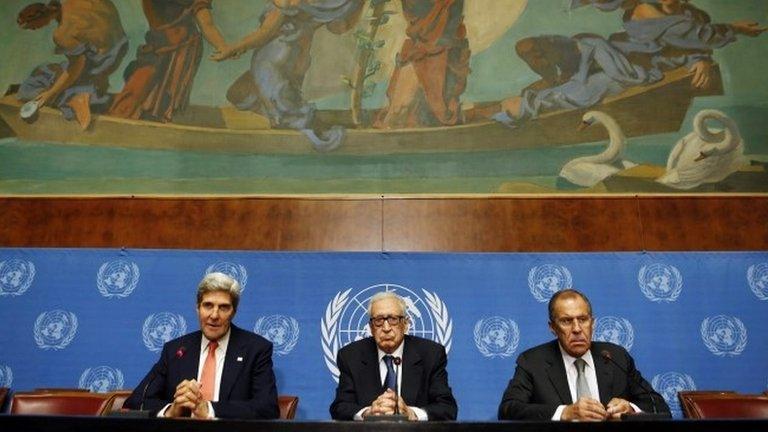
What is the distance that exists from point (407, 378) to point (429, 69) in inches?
126

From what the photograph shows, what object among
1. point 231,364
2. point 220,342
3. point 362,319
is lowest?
point 231,364

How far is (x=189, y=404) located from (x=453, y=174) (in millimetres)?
3135

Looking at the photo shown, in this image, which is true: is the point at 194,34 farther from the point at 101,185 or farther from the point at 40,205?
the point at 40,205

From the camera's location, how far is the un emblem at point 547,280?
14.4 feet

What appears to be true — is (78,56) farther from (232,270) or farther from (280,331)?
(280,331)

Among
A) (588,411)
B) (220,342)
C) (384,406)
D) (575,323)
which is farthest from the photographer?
(220,342)

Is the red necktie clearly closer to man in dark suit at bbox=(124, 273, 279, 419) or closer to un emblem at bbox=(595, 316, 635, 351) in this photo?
man in dark suit at bbox=(124, 273, 279, 419)

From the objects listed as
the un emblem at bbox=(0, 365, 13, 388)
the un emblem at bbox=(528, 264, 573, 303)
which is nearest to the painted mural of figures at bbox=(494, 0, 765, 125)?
the un emblem at bbox=(528, 264, 573, 303)

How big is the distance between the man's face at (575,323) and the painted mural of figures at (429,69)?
2650 mm

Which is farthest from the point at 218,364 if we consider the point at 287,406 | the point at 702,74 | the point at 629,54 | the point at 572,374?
the point at 702,74

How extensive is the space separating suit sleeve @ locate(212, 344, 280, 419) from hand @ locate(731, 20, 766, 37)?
5022 millimetres

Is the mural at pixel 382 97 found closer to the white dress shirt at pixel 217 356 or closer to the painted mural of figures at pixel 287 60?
the painted mural of figures at pixel 287 60

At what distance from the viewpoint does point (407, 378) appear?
3.00 m

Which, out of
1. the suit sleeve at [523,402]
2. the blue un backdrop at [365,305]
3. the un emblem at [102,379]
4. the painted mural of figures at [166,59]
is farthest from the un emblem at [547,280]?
the painted mural of figures at [166,59]
